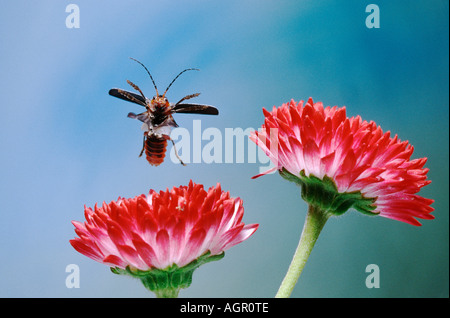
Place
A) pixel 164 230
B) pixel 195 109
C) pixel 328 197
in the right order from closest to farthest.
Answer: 1. pixel 164 230
2. pixel 328 197
3. pixel 195 109

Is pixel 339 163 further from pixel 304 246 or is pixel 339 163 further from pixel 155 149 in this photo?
pixel 155 149

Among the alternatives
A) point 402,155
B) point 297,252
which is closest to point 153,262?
point 297,252

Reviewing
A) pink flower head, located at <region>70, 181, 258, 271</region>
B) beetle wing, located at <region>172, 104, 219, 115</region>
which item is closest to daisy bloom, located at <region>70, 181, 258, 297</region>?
pink flower head, located at <region>70, 181, 258, 271</region>

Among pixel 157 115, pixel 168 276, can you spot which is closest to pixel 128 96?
pixel 157 115

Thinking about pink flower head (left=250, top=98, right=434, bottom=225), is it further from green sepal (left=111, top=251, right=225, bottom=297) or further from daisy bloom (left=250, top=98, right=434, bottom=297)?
green sepal (left=111, top=251, right=225, bottom=297)

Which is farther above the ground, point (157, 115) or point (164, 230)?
point (157, 115)
